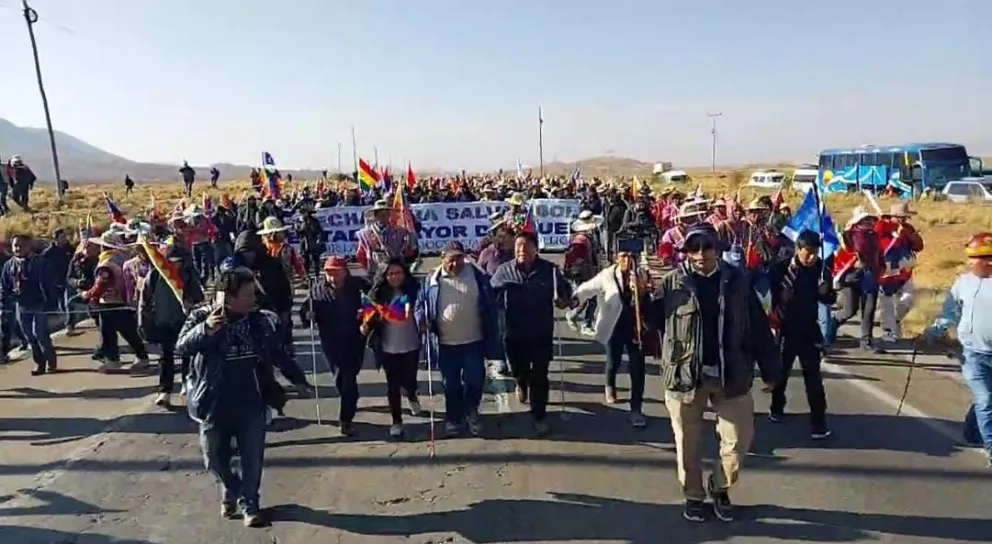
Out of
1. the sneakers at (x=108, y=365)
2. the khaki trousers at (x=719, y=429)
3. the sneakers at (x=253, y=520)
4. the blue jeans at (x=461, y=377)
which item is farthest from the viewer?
the sneakers at (x=108, y=365)

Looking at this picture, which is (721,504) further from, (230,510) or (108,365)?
(108,365)

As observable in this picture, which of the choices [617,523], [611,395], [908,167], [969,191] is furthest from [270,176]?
[908,167]

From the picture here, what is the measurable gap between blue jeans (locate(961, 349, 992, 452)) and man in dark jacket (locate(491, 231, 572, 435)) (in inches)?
125

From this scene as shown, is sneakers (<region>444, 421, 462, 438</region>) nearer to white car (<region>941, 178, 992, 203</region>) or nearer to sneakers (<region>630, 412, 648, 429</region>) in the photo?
sneakers (<region>630, 412, 648, 429</region>)

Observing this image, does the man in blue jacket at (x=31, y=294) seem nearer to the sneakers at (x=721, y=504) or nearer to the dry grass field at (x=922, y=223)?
the sneakers at (x=721, y=504)

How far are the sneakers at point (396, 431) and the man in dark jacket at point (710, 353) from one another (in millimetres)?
2882

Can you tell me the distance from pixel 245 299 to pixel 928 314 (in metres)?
11.2

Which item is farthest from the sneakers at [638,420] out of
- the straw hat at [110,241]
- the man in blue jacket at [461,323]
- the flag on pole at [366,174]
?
the flag on pole at [366,174]

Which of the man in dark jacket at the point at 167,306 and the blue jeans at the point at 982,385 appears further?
the man in dark jacket at the point at 167,306

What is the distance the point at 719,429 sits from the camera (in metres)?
5.53

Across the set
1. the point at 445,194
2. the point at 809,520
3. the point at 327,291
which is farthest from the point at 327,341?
the point at 445,194

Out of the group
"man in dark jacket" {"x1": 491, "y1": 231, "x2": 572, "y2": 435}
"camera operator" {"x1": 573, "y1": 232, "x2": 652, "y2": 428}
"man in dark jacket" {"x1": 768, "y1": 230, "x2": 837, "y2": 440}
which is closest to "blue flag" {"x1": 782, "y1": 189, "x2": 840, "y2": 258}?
"man in dark jacket" {"x1": 768, "y1": 230, "x2": 837, "y2": 440}

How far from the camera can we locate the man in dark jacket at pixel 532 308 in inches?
300

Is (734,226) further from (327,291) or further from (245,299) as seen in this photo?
(245,299)
